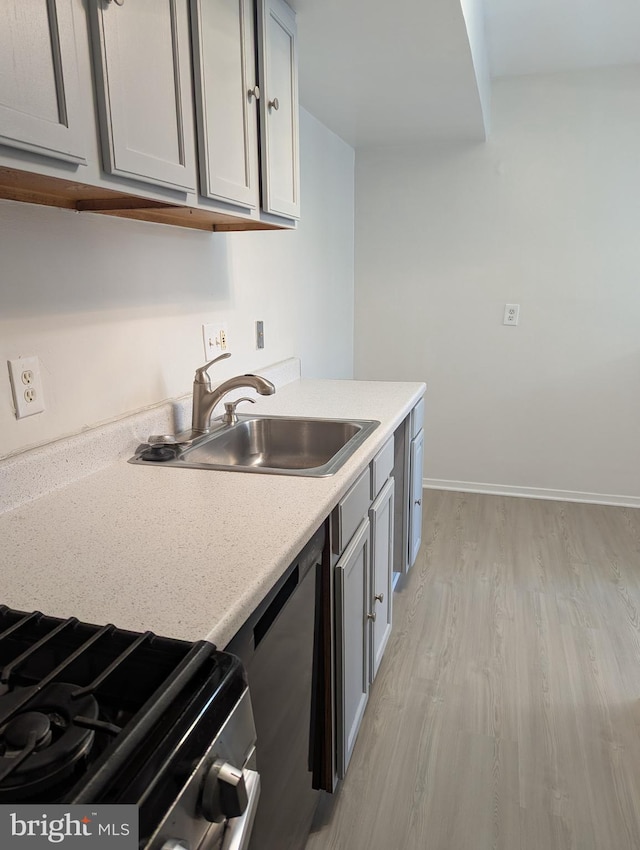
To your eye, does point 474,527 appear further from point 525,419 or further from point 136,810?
point 136,810

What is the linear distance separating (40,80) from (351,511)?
106 centimetres

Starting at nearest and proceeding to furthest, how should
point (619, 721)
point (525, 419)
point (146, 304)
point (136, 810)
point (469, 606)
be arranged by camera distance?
point (136, 810), point (146, 304), point (619, 721), point (469, 606), point (525, 419)

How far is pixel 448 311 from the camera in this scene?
3635 millimetres

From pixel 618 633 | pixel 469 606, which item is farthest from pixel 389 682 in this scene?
pixel 618 633

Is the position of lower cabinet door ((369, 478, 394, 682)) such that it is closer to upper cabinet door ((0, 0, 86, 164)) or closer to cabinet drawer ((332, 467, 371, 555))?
cabinet drawer ((332, 467, 371, 555))

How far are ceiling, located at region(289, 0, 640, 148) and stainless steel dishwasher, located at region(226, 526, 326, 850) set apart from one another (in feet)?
5.07

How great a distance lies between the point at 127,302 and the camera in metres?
1.56

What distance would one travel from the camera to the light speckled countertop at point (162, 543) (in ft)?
2.74

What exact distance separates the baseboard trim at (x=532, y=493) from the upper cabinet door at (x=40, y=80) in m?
3.26

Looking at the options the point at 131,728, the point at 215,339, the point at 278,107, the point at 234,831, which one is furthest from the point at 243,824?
the point at 278,107

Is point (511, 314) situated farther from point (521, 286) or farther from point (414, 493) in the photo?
point (414, 493)

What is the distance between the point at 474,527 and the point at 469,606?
852 millimetres

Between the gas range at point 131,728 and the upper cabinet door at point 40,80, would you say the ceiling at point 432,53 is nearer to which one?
the upper cabinet door at point 40,80

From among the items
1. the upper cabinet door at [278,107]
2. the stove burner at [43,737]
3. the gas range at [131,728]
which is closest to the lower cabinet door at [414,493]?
the upper cabinet door at [278,107]
